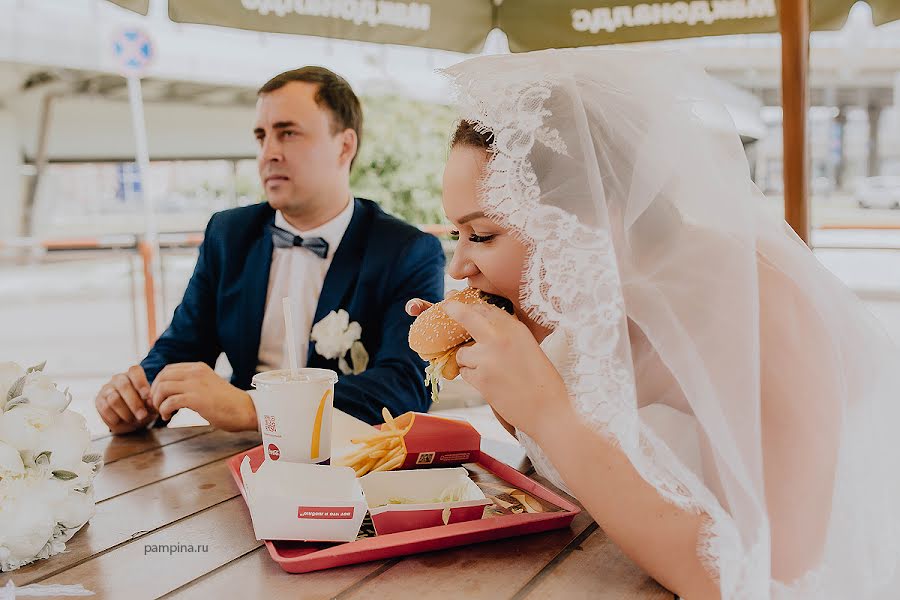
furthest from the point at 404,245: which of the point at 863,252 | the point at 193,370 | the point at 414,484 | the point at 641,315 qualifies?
the point at 863,252

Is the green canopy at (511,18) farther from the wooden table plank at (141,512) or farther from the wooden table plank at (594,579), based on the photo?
the wooden table plank at (594,579)

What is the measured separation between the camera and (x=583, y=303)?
1136mm

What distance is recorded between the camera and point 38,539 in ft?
3.68

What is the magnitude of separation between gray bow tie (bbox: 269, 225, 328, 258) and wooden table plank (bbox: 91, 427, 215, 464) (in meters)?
0.82

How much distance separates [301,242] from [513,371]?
1587 millimetres

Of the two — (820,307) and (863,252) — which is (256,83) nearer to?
(863,252)

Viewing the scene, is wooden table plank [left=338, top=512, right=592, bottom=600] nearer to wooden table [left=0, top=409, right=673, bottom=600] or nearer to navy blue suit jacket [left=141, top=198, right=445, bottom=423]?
wooden table [left=0, top=409, right=673, bottom=600]

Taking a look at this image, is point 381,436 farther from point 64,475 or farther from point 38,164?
point 38,164

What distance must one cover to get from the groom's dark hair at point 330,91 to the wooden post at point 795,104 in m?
1.67

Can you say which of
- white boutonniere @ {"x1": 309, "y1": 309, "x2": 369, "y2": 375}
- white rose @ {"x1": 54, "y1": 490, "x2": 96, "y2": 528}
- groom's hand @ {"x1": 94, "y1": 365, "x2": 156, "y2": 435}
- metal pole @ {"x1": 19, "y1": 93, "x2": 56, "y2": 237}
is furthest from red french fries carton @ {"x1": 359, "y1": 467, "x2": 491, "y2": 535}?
metal pole @ {"x1": 19, "y1": 93, "x2": 56, "y2": 237}

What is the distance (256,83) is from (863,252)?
10.3 metres

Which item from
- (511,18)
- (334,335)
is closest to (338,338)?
(334,335)

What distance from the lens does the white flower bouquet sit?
110 cm

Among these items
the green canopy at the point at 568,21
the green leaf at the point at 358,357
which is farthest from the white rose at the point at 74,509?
the green canopy at the point at 568,21
